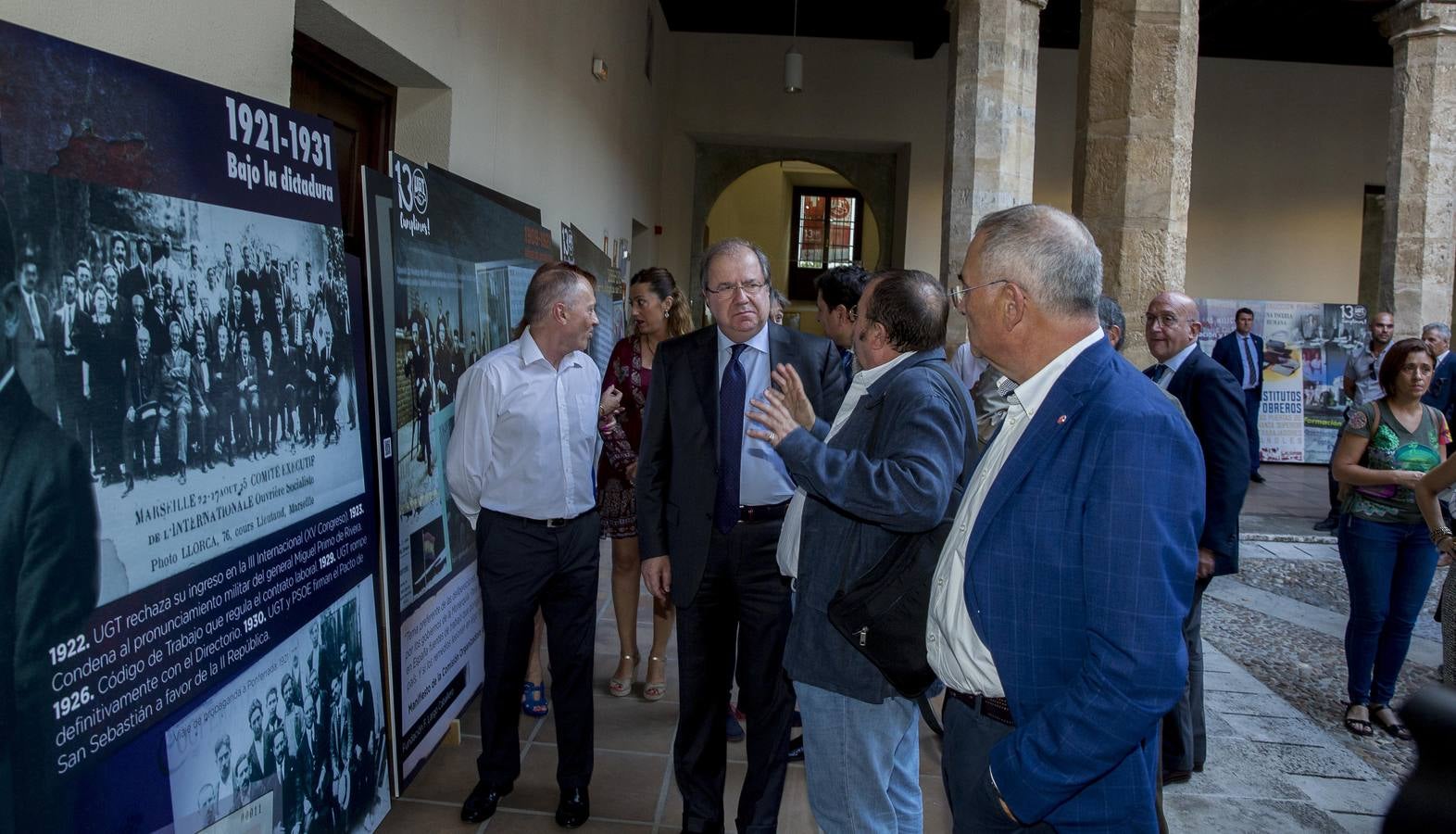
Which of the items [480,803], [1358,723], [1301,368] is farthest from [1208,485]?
[1301,368]

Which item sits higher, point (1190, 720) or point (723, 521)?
point (723, 521)

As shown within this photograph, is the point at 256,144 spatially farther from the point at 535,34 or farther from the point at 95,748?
the point at 535,34

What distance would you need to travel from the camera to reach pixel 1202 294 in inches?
615

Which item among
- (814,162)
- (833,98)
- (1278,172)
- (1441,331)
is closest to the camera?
(1441,331)

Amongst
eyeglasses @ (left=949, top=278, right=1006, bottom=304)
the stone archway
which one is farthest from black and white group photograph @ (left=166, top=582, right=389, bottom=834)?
the stone archway

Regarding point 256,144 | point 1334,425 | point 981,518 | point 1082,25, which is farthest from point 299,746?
point 1334,425

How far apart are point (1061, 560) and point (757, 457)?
1.32m

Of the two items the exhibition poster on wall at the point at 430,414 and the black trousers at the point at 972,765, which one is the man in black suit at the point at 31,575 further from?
the black trousers at the point at 972,765

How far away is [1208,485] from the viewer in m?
3.22

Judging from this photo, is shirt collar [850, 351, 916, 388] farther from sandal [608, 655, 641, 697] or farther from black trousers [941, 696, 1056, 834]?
sandal [608, 655, 641, 697]

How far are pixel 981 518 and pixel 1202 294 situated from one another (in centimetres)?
1618

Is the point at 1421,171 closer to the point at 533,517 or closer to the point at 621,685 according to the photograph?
the point at 621,685

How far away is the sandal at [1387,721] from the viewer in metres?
3.87

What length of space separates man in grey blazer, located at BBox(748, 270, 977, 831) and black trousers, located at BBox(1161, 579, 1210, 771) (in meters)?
1.54
